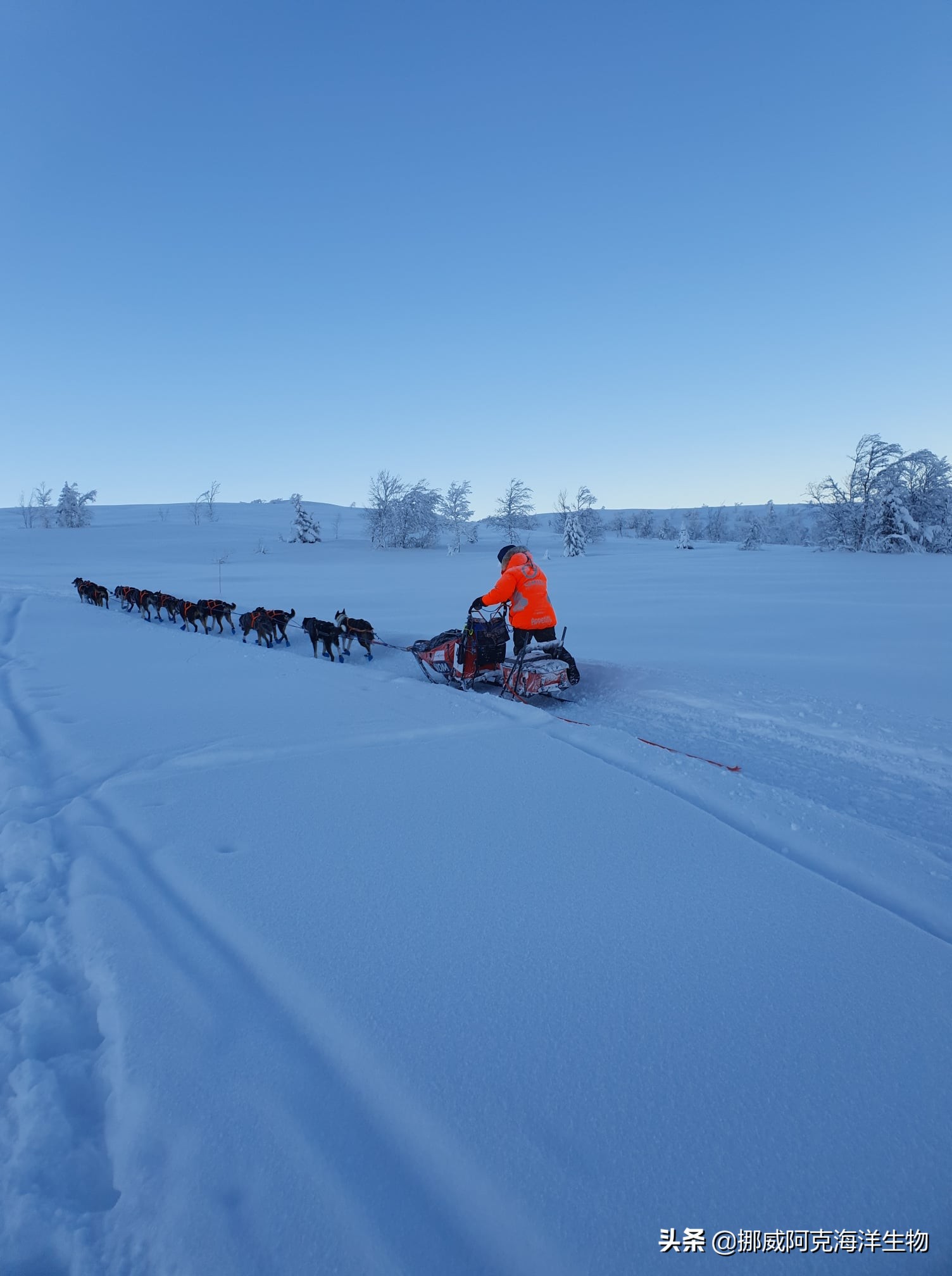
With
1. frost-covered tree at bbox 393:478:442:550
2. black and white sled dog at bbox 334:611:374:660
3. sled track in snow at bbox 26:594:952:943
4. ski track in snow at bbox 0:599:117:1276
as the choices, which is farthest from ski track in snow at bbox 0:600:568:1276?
frost-covered tree at bbox 393:478:442:550

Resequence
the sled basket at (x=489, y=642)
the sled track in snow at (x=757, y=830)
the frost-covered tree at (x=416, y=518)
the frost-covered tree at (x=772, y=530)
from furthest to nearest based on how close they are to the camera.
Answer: the frost-covered tree at (x=772, y=530)
the frost-covered tree at (x=416, y=518)
the sled basket at (x=489, y=642)
the sled track in snow at (x=757, y=830)

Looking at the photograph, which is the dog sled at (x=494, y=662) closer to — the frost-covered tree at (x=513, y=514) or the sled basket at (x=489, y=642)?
the sled basket at (x=489, y=642)

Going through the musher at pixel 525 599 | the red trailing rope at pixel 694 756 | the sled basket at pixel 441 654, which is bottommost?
the red trailing rope at pixel 694 756

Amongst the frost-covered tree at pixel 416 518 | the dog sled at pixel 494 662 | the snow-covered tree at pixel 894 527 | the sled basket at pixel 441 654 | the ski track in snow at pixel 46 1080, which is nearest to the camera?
the ski track in snow at pixel 46 1080

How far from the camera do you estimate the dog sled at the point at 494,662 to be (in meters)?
6.00

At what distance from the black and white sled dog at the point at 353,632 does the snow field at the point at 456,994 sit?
4143mm

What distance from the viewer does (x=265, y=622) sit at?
10055 millimetres

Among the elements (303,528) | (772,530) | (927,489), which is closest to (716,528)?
(772,530)

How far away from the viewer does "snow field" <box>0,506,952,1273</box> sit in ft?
3.98

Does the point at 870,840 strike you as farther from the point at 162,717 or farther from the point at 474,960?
the point at 162,717

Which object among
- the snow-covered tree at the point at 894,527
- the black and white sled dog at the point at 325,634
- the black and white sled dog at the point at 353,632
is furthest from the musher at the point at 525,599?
the snow-covered tree at the point at 894,527

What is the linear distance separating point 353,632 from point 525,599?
138 inches

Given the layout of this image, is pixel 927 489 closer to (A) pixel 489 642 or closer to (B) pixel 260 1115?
(A) pixel 489 642

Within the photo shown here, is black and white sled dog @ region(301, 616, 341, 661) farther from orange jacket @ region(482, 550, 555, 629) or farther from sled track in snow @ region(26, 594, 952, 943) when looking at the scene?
sled track in snow @ region(26, 594, 952, 943)
